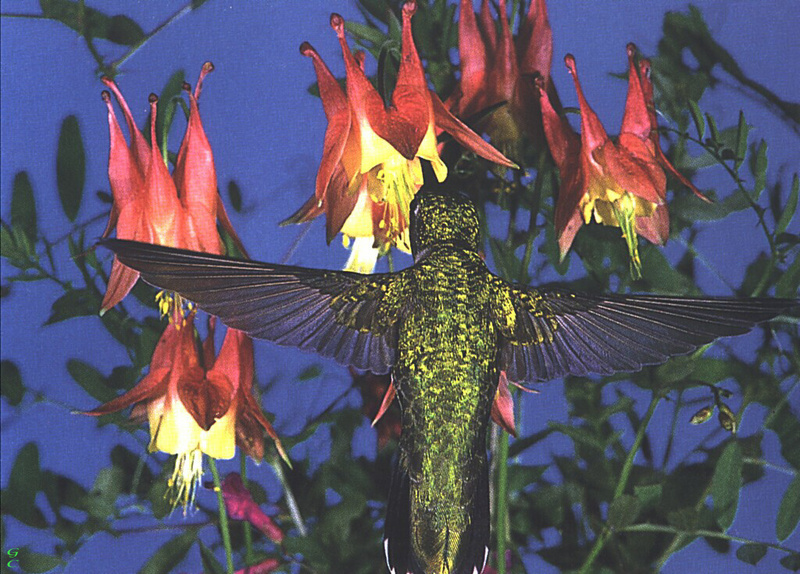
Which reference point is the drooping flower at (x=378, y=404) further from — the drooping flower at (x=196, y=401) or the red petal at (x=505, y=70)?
the red petal at (x=505, y=70)

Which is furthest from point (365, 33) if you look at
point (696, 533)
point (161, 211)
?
point (696, 533)

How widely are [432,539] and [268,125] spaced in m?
0.30

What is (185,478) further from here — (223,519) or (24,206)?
(24,206)

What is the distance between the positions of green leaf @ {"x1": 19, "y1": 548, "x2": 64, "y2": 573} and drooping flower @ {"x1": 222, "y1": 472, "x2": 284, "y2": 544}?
0.45 ft

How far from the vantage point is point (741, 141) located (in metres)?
0.58

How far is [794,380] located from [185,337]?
41 cm

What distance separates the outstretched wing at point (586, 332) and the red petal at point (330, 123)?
11 cm

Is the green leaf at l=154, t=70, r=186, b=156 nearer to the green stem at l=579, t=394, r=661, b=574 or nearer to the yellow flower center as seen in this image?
the yellow flower center

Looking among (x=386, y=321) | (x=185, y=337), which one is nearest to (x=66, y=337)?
(x=185, y=337)

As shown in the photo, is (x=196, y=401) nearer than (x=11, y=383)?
Yes

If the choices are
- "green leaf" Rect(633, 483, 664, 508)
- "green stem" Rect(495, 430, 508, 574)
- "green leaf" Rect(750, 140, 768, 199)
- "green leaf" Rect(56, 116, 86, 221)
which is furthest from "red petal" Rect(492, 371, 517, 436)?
"green leaf" Rect(56, 116, 86, 221)

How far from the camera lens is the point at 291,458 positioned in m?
0.62

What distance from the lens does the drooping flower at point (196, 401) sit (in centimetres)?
52

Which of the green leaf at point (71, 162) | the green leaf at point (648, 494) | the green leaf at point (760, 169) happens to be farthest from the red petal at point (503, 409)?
the green leaf at point (71, 162)
